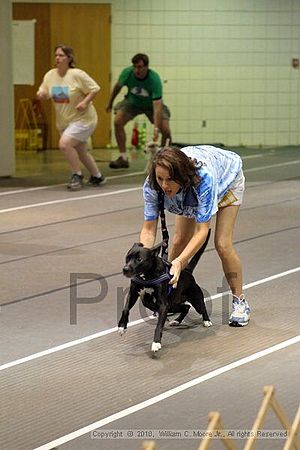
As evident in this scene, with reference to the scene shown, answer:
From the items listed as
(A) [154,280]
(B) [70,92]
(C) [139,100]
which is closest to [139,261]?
(A) [154,280]

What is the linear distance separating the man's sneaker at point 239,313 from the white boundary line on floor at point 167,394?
0.38m

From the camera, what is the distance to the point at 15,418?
5.02 metres

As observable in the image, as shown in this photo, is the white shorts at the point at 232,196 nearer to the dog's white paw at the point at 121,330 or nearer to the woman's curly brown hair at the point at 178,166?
the woman's curly brown hair at the point at 178,166

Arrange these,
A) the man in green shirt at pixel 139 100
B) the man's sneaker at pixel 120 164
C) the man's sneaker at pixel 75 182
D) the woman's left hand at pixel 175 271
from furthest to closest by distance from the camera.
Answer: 1. the man's sneaker at pixel 120 164
2. the man in green shirt at pixel 139 100
3. the man's sneaker at pixel 75 182
4. the woman's left hand at pixel 175 271

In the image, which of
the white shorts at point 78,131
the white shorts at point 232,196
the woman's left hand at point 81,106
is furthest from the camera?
the white shorts at point 78,131

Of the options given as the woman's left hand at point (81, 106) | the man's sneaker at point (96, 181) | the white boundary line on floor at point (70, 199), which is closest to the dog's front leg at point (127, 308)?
the white boundary line on floor at point (70, 199)

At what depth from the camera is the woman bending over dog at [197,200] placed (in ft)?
19.1

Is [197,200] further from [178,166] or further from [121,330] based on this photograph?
[121,330]

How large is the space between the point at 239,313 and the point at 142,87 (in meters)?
→ 7.89

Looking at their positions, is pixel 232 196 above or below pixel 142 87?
below

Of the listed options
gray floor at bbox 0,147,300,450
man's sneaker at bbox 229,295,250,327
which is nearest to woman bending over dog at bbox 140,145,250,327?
man's sneaker at bbox 229,295,250,327

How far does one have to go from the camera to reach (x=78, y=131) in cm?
1237

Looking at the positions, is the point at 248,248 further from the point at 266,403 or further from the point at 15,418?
the point at 266,403

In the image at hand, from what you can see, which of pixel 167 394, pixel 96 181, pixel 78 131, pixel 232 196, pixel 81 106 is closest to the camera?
pixel 167 394
